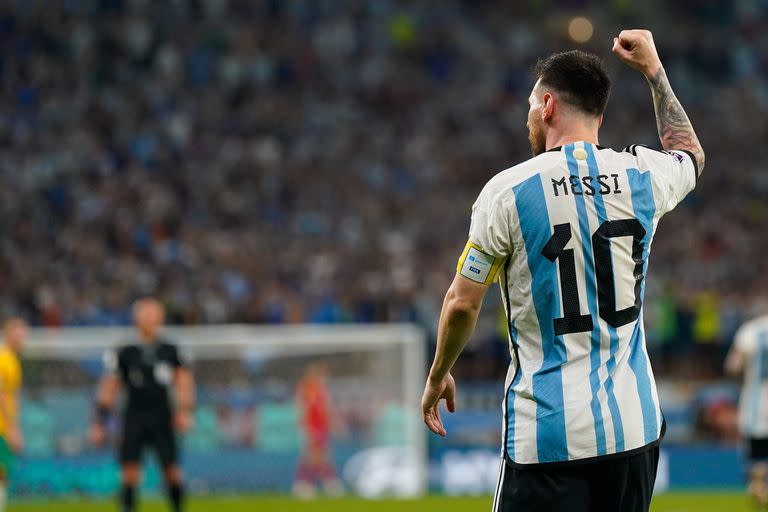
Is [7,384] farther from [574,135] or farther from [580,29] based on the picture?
[580,29]

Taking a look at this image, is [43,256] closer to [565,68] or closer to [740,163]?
[740,163]

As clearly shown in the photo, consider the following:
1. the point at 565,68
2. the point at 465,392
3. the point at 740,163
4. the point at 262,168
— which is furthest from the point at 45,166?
the point at 565,68

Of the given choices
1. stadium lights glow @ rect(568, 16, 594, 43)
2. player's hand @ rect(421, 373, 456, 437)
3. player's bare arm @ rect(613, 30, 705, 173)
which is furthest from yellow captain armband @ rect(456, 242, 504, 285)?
stadium lights glow @ rect(568, 16, 594, 43)

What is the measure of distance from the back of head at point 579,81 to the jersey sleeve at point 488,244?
389mm

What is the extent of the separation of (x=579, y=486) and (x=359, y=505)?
11.0m

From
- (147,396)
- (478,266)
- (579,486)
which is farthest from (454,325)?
(147,396)

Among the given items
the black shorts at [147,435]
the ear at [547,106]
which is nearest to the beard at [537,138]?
the ear at [547,106]

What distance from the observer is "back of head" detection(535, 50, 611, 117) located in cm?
373

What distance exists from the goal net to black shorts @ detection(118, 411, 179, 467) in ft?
14.9

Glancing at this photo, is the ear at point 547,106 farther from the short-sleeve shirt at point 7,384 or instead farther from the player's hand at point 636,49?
the short-sleeve shirt at point 7,384

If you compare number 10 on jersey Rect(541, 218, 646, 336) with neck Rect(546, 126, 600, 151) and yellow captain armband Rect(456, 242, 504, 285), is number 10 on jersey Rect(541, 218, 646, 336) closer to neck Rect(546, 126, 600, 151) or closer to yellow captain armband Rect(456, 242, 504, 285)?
yellow captain armband Rect(456, 242, 504, 285)

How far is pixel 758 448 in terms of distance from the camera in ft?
38.4

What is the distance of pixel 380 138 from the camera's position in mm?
24531

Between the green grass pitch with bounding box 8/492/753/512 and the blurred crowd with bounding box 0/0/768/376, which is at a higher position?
the blurred crowd with bounding box 0/0/768/376
